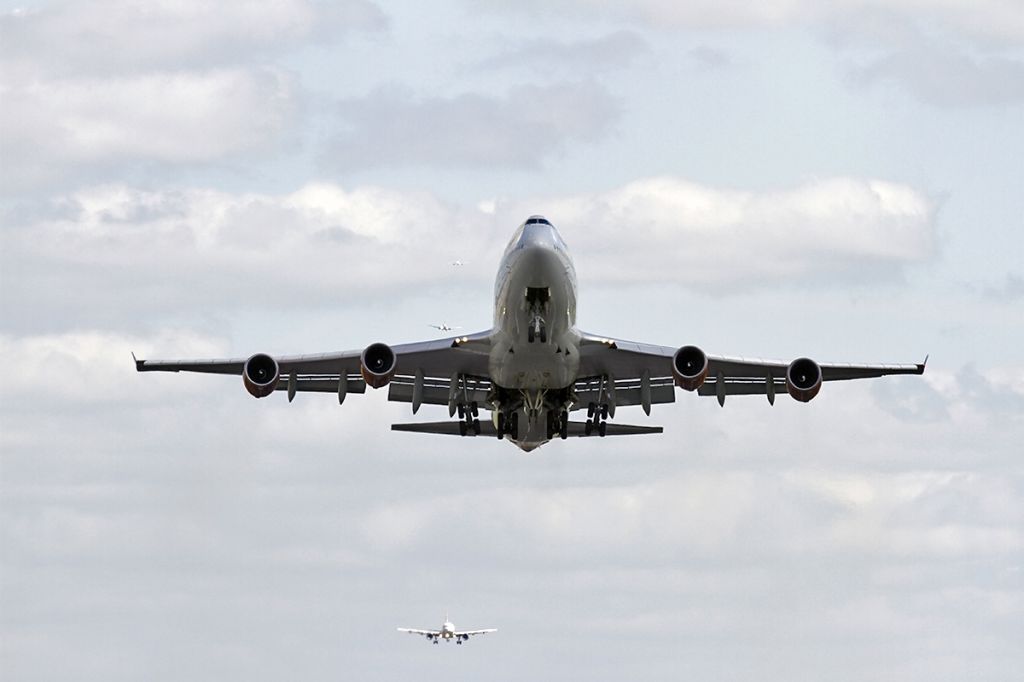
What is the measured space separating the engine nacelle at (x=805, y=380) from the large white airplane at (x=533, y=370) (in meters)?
0.03

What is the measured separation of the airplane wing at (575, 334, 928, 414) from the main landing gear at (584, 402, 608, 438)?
10.0 inches

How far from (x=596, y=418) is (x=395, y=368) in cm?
762

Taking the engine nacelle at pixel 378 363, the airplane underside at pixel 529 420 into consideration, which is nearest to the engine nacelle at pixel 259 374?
the engine nacelle at pixel 378 363

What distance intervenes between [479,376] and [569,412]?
3234mm

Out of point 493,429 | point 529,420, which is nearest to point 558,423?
point 529,420

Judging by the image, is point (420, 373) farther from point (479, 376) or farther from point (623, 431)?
point (623, 431)

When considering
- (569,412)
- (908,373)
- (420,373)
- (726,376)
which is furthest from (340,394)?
(908,373)

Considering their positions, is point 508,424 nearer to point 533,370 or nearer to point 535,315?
point 533,370

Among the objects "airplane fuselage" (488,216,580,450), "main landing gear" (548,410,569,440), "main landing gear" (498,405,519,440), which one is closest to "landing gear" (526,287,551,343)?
"airplane fuselage" (488,216,580,450)

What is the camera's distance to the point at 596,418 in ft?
202

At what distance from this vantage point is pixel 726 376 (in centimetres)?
6125

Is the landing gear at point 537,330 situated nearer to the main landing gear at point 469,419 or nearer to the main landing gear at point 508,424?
the main landing gear at point 508,424

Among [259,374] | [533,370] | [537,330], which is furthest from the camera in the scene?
[259,374]

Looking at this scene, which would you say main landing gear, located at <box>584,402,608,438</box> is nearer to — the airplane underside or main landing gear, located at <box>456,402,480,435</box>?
the airplane underside
